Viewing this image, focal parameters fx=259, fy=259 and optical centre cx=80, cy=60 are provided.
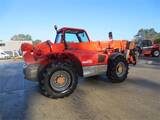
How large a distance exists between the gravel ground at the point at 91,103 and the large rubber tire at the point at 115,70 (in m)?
0.24

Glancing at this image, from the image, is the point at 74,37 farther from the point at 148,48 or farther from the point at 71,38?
the point at 148,48

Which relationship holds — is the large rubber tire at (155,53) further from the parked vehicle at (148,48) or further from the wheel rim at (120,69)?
the wheel rim at (120,69)

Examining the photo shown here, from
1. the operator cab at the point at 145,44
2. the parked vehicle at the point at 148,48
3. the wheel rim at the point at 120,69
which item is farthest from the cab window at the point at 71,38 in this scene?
the operator cab at the point at 145,44

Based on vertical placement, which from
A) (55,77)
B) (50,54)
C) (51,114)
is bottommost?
(51,114)

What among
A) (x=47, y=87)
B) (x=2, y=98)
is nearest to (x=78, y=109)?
(x=47, y=87)

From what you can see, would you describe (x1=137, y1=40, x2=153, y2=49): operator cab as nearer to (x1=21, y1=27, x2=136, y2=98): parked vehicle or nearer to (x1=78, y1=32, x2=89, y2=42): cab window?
(x1=21, y1=27, x2=136, y2=98): parked vehicle

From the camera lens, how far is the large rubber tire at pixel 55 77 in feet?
25.1

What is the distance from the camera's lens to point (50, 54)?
319 inches

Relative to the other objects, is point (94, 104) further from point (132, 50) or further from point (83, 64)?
point (132, 50)

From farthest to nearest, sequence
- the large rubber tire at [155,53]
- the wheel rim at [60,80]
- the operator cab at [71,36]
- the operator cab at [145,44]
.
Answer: the operator cab at [145,44]
the large rubber tire at [155,53]
the operator cab at [71,36]
the wheel rim at [60,80]

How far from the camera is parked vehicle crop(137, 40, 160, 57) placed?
26719 mm

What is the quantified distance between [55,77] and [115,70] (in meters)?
2.71

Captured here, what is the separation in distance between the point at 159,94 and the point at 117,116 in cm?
241

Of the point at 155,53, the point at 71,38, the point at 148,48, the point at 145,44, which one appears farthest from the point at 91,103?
the point at 145,44
